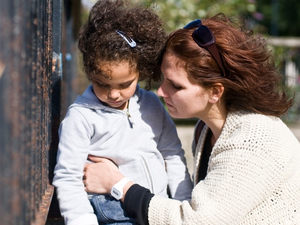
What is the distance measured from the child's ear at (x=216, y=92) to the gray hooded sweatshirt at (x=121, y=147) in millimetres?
288

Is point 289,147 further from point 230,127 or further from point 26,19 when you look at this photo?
point 26,19

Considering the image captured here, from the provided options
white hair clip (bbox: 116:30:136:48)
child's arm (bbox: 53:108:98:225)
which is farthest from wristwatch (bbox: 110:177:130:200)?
white hair clip (bbox: 116:30:136:48)

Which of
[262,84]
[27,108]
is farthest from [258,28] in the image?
[27,108]

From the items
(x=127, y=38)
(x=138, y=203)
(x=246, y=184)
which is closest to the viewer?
(x=246, y=184)

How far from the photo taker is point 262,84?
2102mm

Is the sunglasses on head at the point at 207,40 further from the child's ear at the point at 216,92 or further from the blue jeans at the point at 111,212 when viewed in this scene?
the blue jeans at the point at 111,212

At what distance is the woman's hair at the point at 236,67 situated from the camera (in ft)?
6.66

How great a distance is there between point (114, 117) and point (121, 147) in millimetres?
134

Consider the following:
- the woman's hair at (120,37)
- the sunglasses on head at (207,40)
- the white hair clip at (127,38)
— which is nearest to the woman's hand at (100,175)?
the woman's hair at (120,37)

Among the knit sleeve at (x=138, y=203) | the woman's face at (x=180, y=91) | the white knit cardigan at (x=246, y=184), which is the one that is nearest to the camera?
the white knit cardigan at (x=246, y=184)

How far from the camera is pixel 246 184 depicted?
6.05ft

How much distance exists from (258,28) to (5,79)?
7.73 meters

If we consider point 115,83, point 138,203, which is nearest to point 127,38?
point 115,83

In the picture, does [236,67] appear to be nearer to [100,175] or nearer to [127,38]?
[127,38]
